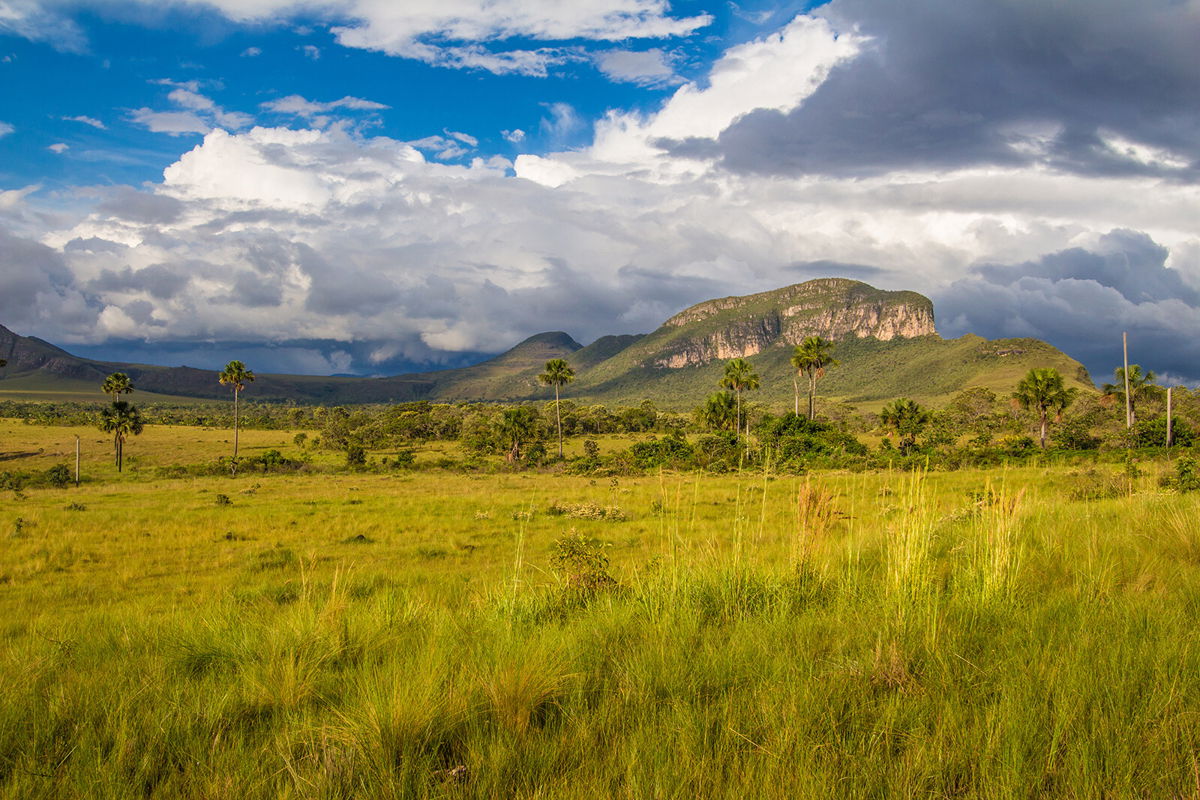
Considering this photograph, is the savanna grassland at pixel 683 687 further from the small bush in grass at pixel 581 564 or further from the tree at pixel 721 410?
the tree at pixel 721 410

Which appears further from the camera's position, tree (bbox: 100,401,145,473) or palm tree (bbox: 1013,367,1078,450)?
tree (bbox: 100,401,145,473)

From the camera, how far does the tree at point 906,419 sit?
56438 mm

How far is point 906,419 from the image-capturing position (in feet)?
186

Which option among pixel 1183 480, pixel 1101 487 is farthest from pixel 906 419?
pixel 1101 487

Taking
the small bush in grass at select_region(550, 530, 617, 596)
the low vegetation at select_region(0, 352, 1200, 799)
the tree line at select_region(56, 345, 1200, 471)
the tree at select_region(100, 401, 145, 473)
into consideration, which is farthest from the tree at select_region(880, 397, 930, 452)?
the tree at select_region(100, 401, 145, 473)

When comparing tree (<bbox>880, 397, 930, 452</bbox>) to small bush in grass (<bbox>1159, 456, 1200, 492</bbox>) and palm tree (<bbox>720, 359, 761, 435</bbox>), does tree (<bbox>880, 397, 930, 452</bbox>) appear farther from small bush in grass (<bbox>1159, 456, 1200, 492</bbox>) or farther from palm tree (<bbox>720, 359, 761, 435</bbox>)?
small bush in grass (<bbox>1159, 456, 1200, 492</bbox>)

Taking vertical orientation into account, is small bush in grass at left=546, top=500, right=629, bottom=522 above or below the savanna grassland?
below

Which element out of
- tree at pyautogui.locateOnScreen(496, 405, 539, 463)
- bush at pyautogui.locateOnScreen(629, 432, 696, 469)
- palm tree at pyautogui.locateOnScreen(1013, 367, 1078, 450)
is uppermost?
palm tree at pyautogui.locateOnScreen(1013, 367, 1078, 450)

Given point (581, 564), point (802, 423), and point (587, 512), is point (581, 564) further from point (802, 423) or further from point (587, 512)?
point (802, 423)

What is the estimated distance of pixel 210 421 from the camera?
120562mm

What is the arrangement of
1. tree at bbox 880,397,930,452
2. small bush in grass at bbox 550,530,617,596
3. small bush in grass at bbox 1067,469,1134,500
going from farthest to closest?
tree at bbox 880,397,930,452 → small bush in grass at bbox 1067,469,1134,500 → small bush in grass at bbox 550,530,617,596

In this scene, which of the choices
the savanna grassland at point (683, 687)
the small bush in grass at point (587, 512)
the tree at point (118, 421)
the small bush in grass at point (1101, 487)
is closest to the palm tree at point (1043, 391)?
the small bush in grass at point (1101, 487)

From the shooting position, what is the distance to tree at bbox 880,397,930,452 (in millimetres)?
56438

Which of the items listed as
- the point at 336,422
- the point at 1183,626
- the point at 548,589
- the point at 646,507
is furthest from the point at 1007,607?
the point at 336,422
